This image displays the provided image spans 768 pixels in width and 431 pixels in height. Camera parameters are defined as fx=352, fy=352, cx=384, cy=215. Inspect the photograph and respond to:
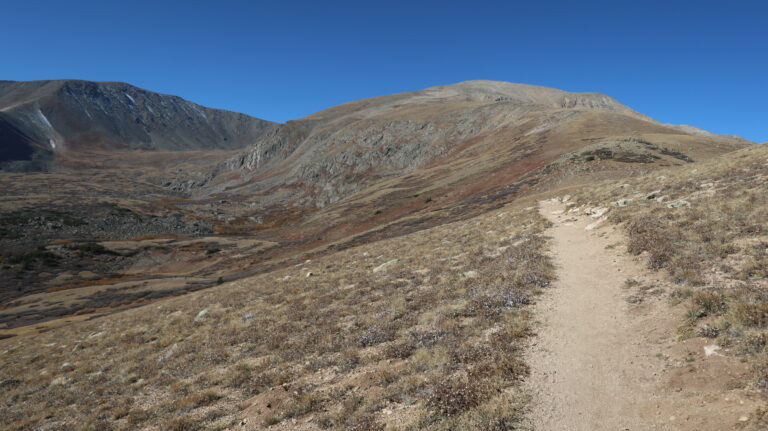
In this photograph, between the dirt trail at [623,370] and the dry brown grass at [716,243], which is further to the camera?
the dry brown grass at [716,243]

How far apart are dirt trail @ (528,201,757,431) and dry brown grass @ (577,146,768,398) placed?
1.64 ft

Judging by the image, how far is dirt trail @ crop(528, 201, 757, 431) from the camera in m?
6.04

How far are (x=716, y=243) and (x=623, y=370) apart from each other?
8.24 m

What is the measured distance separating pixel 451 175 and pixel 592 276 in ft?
220

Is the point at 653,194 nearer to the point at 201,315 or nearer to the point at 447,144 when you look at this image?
the point at 201,315

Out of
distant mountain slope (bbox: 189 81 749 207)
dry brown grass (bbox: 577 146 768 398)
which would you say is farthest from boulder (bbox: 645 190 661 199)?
distant mountain slope (bbox: 189 81 749 207)

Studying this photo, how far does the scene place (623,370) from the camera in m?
7.63

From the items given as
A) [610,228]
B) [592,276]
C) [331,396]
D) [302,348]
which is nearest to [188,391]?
[302,348]

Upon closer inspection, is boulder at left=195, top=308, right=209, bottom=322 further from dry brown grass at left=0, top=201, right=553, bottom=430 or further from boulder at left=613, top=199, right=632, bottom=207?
boulder at left=613, top=199, right=632, bottom=207

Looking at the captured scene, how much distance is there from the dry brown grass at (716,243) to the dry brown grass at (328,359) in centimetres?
396

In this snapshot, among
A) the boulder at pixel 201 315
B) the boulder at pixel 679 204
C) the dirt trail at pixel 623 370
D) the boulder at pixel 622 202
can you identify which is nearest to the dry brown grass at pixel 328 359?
the boulder at pixel 201 315

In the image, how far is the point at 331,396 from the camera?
27.9 ft

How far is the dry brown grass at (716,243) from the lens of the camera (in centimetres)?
760

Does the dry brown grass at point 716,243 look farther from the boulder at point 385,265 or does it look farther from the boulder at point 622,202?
the boulder at point 385,265
